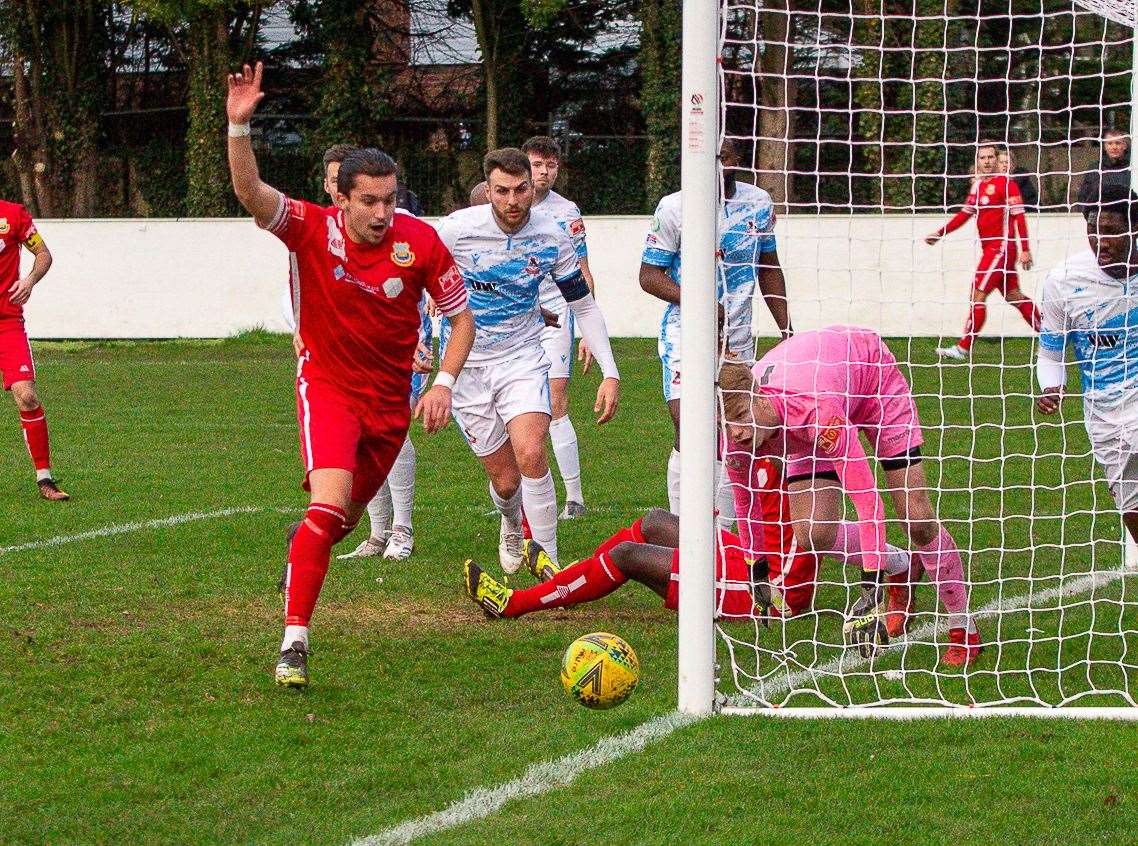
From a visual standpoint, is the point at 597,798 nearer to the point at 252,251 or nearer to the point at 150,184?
the point at 252,251

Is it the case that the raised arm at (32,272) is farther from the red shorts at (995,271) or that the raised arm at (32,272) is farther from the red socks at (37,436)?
the red shorts at (995,271)

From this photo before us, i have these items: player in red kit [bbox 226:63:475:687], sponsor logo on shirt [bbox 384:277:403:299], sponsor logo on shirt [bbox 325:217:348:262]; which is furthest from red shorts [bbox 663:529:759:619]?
sponsor logo on shirt [bbox 325:217:348:262]

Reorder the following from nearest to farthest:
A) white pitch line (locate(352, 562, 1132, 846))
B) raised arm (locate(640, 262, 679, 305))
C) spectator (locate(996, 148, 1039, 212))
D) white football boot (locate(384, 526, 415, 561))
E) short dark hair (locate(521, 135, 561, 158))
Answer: white pitch line (locate(352, 562, 1132, 846)) < raised arm (locate(640, 262, 679, 305)) < white football boot (locate(384, 526, 415, 561)) < short dark hair (locate(521, 135, 561, 158)) < spectator (locate(996, 148, 1039, 212))

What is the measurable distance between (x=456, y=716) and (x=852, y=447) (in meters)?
1.94

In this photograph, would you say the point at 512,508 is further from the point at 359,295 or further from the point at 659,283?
the point at 359,295

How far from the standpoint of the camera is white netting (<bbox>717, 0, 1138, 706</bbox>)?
18.4ft

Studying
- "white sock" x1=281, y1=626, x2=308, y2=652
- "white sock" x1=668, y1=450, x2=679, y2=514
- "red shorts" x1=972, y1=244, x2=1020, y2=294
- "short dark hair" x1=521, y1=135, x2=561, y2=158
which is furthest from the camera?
"short dark hair" x1=521, y1=135, x2=561, y2=158

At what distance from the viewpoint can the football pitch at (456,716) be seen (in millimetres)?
4043

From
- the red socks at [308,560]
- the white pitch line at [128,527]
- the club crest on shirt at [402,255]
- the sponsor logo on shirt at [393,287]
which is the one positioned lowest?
the white pitch line at [128,527]

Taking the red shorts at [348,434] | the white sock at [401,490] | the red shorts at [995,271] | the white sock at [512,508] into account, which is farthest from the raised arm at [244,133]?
the red shorts at [995,271]

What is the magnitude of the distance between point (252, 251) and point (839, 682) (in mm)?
18698

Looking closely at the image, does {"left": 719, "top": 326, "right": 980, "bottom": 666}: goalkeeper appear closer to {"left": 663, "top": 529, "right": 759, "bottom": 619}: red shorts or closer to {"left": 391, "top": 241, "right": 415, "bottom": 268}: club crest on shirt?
{"left": 663, "top": 529, "right": 759, "bottom": 619}: red shorts

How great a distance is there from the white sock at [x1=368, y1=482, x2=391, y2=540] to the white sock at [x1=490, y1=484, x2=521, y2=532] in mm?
772

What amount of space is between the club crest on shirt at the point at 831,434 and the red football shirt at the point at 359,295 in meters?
1.60
